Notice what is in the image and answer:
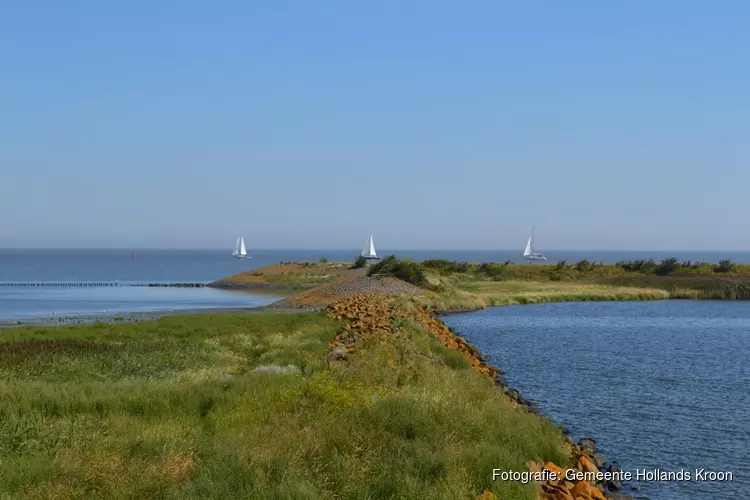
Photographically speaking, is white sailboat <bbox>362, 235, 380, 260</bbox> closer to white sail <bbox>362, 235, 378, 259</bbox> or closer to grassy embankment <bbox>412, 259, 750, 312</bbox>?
white sail <bbox>362, 235, 378, 259</bbox>

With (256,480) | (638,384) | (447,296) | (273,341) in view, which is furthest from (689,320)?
(256,480)

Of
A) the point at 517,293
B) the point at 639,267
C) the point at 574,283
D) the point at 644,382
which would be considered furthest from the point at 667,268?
the point at 644,382

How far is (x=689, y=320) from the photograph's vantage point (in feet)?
177

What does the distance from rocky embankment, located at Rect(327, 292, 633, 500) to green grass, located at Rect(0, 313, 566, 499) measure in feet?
1.89

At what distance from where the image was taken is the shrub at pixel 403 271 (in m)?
72.6

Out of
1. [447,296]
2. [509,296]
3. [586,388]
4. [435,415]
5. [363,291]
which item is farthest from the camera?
[509,296]

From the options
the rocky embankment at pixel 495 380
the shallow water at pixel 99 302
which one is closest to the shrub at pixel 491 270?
the shallow water at pixel 99 302

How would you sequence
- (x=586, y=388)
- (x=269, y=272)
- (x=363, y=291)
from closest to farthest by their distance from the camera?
(x=586, y=388), (x=363, y=291), (x=269, y=272)

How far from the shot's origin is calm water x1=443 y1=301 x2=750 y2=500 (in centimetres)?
1697

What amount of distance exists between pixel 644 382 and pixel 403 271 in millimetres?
47370

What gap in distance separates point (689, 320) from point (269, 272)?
2625 inches

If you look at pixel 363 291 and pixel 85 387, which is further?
pixel 363 291

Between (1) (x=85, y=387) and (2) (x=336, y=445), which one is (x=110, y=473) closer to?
(2) (x=336, y=445)

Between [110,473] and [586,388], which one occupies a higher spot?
[110,473]
